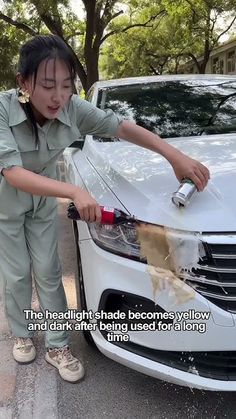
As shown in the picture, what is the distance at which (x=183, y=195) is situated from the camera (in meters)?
2.03

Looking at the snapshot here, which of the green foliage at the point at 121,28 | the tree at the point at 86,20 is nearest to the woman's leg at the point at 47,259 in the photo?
the green foliage at the point at 121,28

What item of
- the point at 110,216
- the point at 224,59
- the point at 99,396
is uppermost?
the point at 110,216

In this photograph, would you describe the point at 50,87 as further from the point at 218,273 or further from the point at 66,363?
the point at 66,363

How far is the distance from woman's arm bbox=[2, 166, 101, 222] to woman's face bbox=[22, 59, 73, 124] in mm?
293

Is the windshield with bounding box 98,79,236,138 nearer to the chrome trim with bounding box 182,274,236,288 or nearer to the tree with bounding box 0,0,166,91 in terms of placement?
the chrome trim with bounding box 182,274,236,288

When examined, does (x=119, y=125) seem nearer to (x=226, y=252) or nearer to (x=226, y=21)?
(x=226, y=252)

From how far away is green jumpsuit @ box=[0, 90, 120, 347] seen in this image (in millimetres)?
2129

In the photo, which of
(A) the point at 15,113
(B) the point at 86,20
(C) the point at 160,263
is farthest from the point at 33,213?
(B) the point at 86,20

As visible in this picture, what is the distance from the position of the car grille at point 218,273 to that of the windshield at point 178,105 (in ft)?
4.46

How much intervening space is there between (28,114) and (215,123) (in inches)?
62.4

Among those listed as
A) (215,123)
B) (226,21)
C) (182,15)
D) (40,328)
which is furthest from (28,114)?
(226,21)

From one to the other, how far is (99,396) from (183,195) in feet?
3.50

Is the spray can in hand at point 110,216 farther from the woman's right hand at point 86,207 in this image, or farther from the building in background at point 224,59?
the building in background at point 224,59

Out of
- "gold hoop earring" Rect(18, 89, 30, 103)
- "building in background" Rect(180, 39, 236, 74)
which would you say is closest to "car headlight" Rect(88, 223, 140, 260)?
"gold hoop earring" Rect(18, 89, 30, 103)
